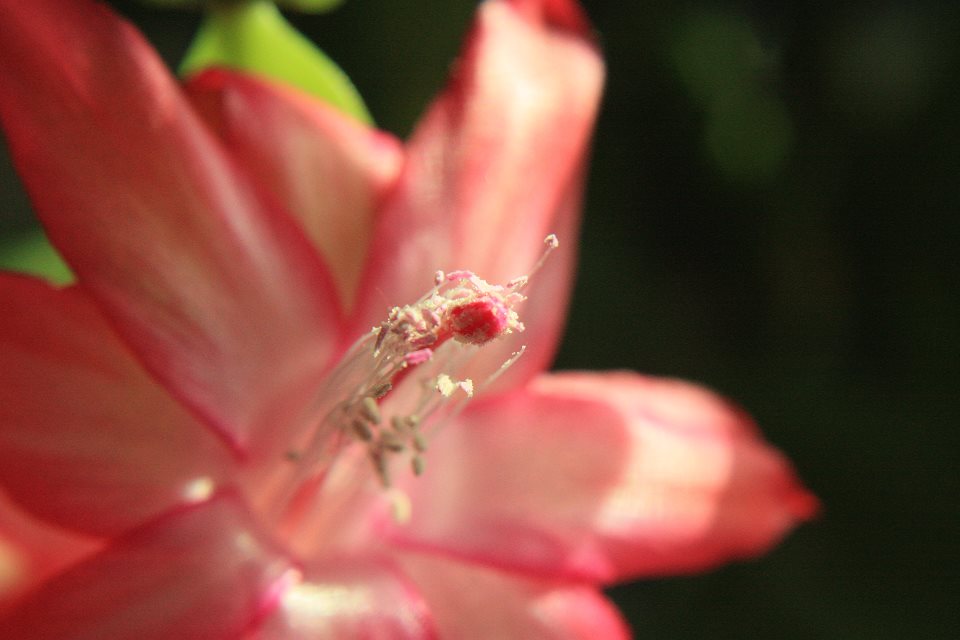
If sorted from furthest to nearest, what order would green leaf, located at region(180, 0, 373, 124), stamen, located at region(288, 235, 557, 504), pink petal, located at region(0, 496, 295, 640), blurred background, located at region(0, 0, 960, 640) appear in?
1. blurred background, located at region(0, 0, 960, 640)
2. green leaf, located at region(180, 0, 373, 124)
3. stamen, located at region(288, 235, 557, 504)
4. pink petal, located at region(0, 496, 295, 640)

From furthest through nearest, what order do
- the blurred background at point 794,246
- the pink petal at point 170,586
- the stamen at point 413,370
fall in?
1. the blurred background at point 794,246
2. the stamen at point 413,370
3. the pink petal at point 170,586

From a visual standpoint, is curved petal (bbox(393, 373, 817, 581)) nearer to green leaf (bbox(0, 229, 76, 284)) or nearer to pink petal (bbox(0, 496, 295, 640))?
pink petal (bbox(0, 496, 295, 640))

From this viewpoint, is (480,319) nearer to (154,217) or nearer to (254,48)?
(154,217)

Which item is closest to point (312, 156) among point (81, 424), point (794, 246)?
point (81, 424)

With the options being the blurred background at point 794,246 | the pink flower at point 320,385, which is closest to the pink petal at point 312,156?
the pink flower at point 320,385

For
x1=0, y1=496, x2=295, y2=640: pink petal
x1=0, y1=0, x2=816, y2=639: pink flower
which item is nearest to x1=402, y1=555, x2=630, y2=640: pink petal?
x1=0, y1=0, x2=816, y2=639: pink flower

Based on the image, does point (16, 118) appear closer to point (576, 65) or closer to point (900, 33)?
point (576, 65)

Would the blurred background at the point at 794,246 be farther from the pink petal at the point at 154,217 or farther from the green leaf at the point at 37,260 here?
the pink petal at the point at 154,217
